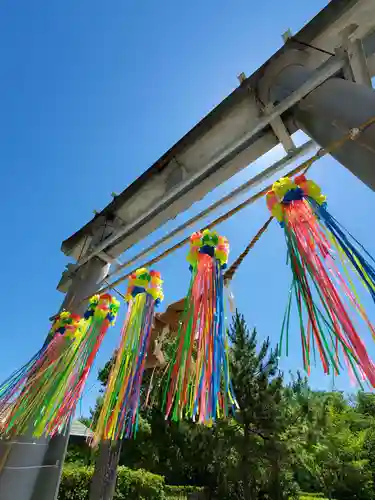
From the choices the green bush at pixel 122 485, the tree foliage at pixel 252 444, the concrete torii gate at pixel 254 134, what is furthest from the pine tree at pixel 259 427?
the concrete torii gate at pixel 254 134

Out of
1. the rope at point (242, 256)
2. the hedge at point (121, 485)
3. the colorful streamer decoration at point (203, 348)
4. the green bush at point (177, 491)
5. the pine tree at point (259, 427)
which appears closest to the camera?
the colorful streamer decoration at point (203, 348)

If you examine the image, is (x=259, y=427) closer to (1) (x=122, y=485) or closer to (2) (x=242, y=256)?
(1) (x=122, y=485)

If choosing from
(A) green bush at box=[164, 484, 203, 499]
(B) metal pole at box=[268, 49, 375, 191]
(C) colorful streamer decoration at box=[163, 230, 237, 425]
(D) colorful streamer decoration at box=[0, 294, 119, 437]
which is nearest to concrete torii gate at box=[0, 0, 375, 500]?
(B) metal pole at box=[268, 49, 375, 191]

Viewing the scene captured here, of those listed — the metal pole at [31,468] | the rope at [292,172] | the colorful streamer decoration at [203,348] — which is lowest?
the metal pole at [31,468]

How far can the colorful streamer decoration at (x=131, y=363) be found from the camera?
1.22 meters

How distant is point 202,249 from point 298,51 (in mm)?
990

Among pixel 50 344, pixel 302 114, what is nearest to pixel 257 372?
pixel 50 344

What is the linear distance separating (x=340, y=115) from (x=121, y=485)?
9.36m

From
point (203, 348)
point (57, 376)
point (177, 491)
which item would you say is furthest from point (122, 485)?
point (203, 348)

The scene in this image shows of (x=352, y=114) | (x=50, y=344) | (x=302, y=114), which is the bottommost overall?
(x=50, y=344)

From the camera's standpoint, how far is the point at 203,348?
1.16 meters

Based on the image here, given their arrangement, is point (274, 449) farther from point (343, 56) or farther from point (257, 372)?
point (343, 56)

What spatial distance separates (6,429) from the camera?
1.51 m

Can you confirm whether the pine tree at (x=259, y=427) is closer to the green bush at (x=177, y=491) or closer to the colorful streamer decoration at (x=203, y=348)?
the green bush at (x=177, y=491)
